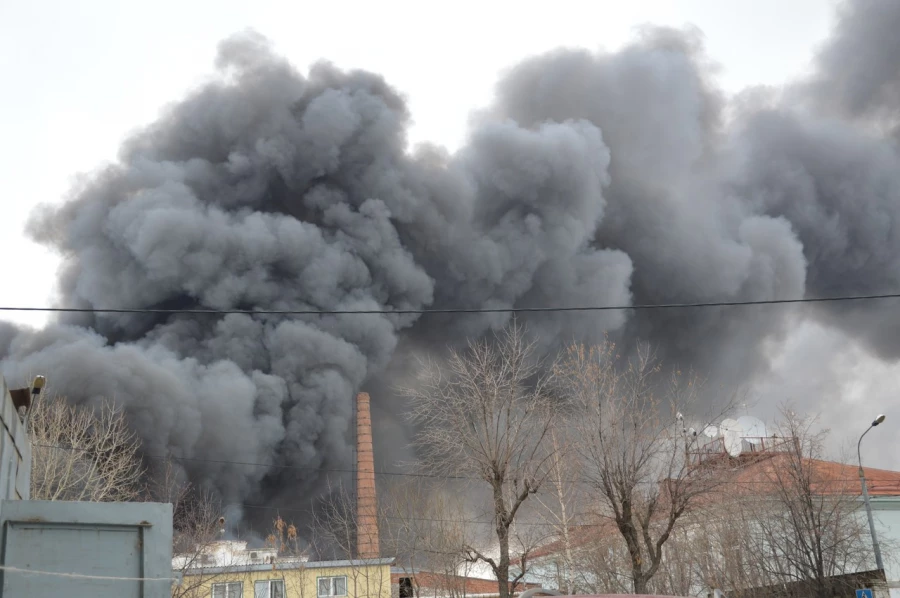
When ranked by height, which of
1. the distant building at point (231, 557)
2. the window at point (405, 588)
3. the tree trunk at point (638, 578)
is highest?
the distant building at point (231, 557)

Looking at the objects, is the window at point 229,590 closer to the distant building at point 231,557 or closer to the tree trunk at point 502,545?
the distant building at point 231,557

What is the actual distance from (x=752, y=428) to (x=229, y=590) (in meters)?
19.8

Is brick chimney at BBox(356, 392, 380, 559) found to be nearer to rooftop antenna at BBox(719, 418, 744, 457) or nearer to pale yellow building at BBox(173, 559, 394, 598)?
pale yellow building at BBox(173, 559, 394, 598)

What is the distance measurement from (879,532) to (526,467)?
49.5 ft

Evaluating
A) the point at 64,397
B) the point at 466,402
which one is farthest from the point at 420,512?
the point at 64,397

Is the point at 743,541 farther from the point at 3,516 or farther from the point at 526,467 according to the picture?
the point at 3,516

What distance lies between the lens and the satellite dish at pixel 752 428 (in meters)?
33.4

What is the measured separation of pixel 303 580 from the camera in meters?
30.0

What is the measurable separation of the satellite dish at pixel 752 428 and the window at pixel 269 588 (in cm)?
1769

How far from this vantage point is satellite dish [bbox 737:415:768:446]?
3341 cm

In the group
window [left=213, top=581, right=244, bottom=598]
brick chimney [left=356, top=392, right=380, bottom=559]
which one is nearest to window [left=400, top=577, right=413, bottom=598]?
brick chimney [left=356, top=392, right=380, bottom=559]

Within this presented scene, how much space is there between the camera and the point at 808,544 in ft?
80.3

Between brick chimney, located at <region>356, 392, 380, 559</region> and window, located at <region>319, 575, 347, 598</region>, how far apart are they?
6.66ft

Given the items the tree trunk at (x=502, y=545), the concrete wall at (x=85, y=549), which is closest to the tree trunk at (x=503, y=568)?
the tree trunk at (x=502, y=545)
